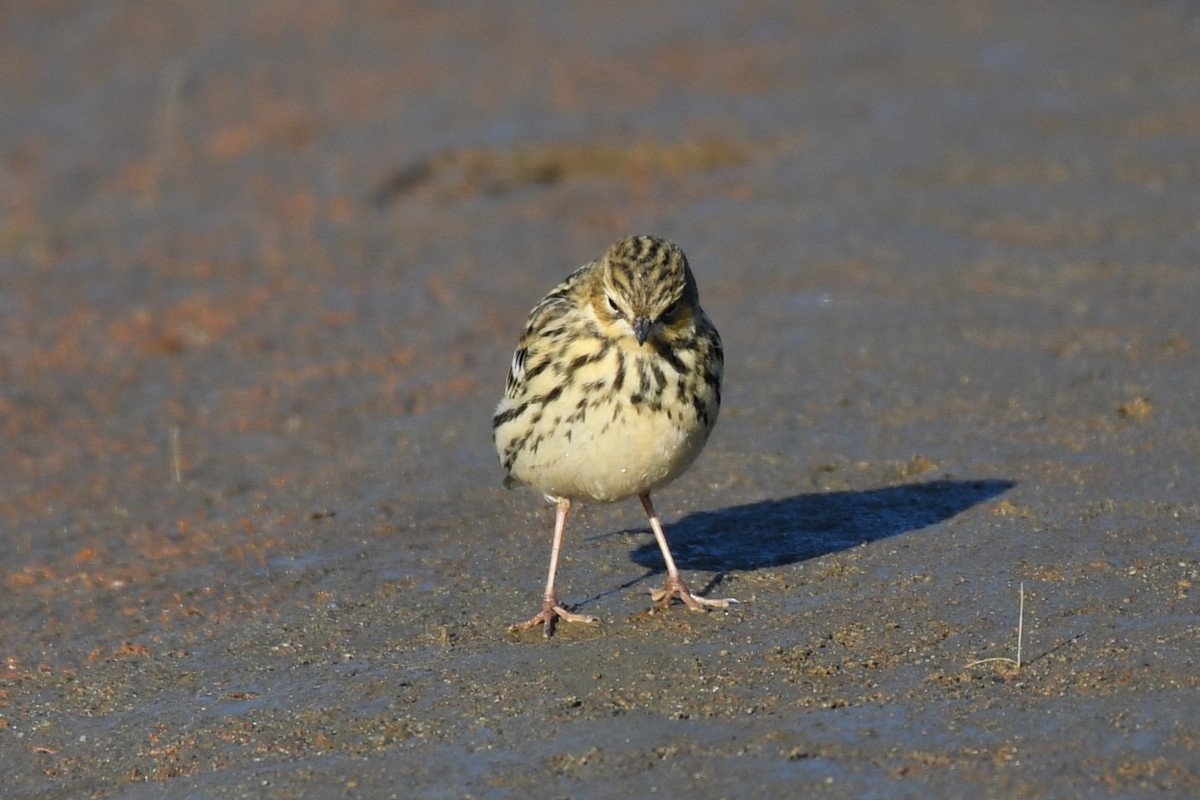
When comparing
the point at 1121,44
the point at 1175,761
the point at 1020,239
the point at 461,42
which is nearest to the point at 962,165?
the point at 1020,239

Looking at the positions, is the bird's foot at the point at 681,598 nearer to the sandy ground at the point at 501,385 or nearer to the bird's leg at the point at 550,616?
the sandy ground at the point at 501,385

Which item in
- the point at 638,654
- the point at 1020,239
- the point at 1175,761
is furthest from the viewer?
the point at 1020,239

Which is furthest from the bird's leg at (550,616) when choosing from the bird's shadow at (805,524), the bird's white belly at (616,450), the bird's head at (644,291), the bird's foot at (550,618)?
→ the bird's head at (644,291)

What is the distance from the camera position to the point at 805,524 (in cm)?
841

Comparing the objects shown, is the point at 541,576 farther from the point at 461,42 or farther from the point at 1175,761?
the point at 461,42

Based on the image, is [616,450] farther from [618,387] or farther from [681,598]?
[681,598]

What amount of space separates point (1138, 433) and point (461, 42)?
35.8ft

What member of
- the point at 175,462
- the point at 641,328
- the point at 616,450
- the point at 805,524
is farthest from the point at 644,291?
the point at 175,462

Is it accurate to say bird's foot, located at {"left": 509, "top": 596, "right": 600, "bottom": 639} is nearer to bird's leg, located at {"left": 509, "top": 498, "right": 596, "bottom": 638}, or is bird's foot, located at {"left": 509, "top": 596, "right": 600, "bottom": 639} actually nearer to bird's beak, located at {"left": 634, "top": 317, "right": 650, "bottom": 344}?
bird's leg, located at {"left": 509, "top": 498, "right": 596, "bottom": 638}

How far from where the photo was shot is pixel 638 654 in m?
6.95

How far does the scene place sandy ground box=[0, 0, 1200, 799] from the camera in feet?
20.8

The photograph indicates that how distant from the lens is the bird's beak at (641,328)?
22.7 feet

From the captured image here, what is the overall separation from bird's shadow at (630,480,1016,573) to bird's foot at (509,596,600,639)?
2.51 feet

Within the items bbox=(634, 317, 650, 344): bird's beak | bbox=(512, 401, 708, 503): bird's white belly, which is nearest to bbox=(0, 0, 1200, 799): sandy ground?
bbox=(512, 401, 708, 503): bird's white belly
